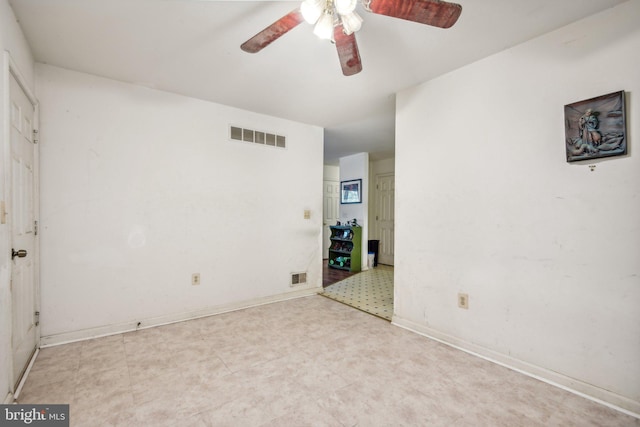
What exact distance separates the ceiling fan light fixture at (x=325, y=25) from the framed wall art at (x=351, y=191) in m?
4.38

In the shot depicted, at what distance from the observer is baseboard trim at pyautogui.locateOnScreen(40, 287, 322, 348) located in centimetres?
236

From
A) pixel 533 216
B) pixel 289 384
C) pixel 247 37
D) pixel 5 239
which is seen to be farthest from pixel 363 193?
pixel 5 239

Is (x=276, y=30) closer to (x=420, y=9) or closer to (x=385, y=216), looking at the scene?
(x=420, y=9)

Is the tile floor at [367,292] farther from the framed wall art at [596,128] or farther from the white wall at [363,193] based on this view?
the framed wall art at [596,128]

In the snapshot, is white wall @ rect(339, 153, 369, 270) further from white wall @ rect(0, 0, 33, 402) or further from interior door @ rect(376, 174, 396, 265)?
white wall @ rect(0, 0, 33, 402)

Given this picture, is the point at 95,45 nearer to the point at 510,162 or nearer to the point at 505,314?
the point at 510,162

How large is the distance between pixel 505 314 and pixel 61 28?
3768 mm

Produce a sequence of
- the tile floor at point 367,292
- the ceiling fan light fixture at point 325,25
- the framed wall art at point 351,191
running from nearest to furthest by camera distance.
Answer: the ceiling fan light fixture at point 325,25
the tile floor at point 367,292
the framed wall art at point 351,191

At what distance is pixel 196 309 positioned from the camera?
302cm

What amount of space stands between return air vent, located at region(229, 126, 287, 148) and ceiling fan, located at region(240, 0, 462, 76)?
180cm

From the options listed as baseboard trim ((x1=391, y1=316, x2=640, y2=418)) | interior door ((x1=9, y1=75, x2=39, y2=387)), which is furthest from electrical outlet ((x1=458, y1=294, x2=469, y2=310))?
interior door ((x1=9, y1=75, x2=39, y2=387))

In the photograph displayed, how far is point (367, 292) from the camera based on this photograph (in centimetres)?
398

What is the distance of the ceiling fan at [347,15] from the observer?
1.27 meters

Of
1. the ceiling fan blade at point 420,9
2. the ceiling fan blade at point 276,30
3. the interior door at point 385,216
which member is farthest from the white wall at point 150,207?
the interior door at point 385,216
